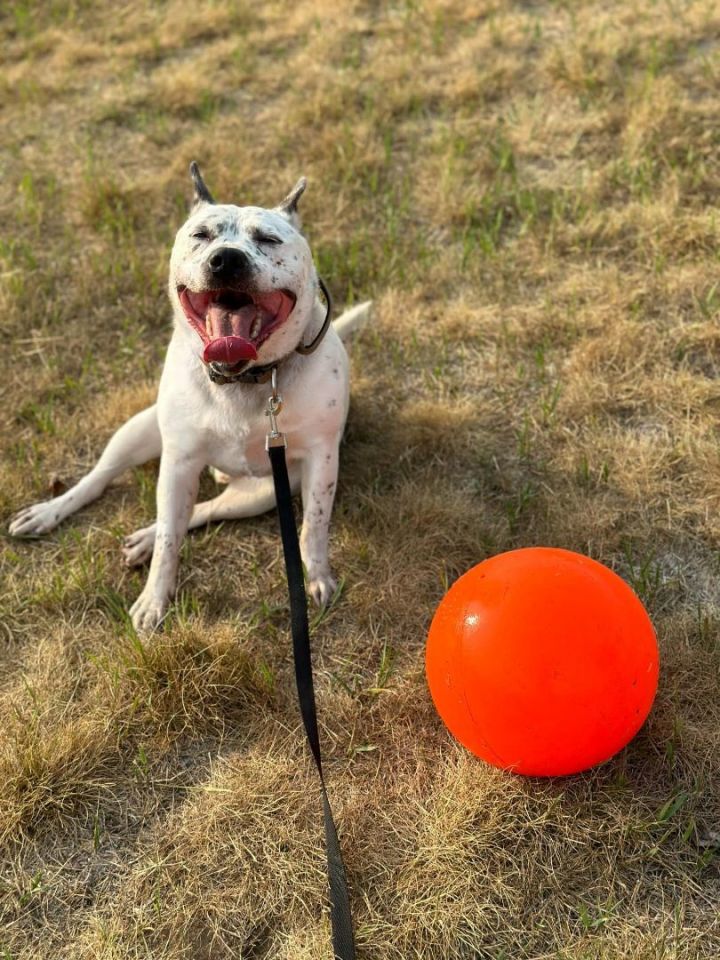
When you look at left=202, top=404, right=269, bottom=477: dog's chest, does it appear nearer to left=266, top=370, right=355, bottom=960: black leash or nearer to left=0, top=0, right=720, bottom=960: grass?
left=266, top=370, right=355, bottom=960: black leash

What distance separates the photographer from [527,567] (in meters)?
2.43

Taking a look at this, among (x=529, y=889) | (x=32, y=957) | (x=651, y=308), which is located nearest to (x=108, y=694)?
(x=32, y=957)

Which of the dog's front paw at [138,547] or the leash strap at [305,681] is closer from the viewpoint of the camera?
the leash strap at [305,681]

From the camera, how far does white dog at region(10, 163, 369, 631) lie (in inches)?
103

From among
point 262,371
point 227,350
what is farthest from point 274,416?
point 227,350

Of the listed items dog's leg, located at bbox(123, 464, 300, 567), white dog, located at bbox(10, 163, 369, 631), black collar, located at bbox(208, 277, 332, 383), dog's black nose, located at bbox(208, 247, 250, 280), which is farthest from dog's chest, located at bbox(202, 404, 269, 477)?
→ dog's black nose, located at bbox(208, 247, 250, 280)

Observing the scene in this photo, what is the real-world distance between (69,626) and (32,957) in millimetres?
1115

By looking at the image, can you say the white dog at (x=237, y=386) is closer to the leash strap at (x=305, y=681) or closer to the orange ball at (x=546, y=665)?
the leash strap at (x=305, y=681)

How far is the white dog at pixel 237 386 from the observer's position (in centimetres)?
261

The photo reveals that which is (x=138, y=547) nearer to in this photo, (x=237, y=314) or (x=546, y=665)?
(x=237, y=314)

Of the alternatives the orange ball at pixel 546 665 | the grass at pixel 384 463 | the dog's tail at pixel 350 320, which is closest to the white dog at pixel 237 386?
the grass at pixel 384 463

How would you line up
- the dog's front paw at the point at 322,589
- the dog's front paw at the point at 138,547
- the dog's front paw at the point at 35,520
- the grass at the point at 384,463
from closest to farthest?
the grass at the point at 384,463 → the dog's front paw at the point at 322,589 → the dog's front paw at the point at 138,547 → the dog's front paw at the point at 35,520

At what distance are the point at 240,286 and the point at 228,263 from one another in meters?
0.07

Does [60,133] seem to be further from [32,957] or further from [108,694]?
[32,957]
